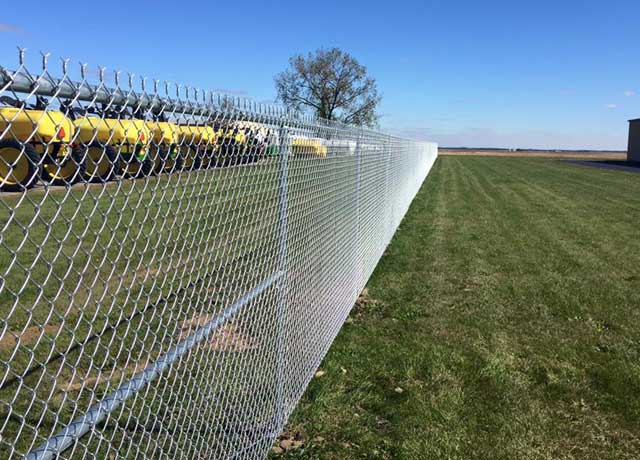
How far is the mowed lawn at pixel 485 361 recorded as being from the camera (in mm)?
3484

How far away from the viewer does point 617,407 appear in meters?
3.90

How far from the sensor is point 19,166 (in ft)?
9.10

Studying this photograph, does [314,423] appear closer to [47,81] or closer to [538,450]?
[538,450]

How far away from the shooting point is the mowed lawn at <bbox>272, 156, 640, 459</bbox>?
137 inches

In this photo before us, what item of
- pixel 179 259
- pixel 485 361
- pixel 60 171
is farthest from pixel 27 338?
pixel 485 361

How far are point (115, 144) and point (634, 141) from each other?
66200mm

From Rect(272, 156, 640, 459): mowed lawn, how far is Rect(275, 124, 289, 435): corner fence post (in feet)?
1.13

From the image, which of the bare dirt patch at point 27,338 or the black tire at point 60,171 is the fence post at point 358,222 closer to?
the bare dirt patch at point 27,338

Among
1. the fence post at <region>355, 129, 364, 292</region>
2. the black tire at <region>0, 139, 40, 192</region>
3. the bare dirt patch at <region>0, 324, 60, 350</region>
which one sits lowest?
the bare dirt patch at <region>0, 324, 60, 350</region>

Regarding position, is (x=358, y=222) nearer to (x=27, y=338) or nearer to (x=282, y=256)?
(x=282, y=256)

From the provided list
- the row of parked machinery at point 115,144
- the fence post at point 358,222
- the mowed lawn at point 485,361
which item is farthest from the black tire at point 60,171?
the fence post at point 358,222

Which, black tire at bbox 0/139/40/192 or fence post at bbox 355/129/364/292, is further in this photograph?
fence post at bbox 355/129/364/292

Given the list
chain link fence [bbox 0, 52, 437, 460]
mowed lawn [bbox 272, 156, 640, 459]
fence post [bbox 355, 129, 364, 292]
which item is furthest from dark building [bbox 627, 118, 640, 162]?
chain link fence [bbox 0, 52, 437, 460]

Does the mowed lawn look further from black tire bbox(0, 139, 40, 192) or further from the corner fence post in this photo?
black tire bbox(0, 139, 40, 192)
